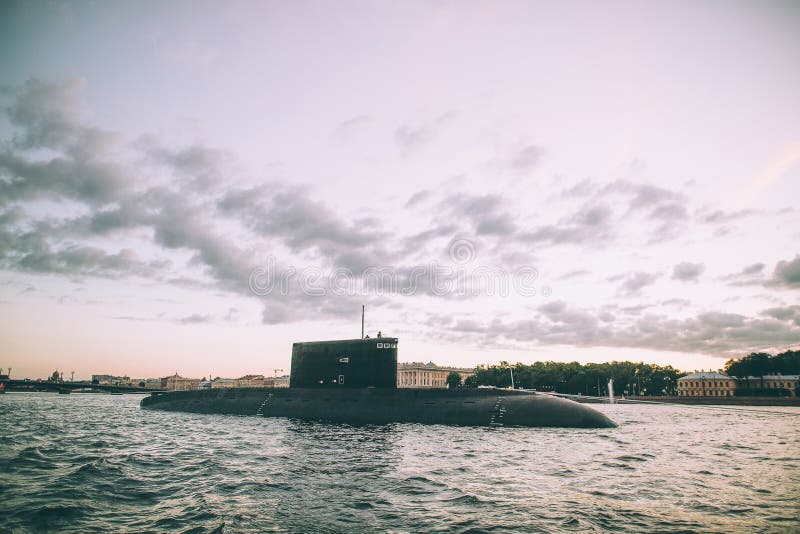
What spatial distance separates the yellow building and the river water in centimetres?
13251

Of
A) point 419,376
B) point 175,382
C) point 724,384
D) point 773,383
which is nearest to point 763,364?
point 724,384

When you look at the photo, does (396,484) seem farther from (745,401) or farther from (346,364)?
(745,401)

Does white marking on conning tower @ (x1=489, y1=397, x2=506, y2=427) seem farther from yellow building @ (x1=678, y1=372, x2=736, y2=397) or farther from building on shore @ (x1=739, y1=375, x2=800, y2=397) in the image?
yellow building @ (x1=678, y1=372, x2=736, y2=397)

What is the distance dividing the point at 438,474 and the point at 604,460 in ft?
23.0

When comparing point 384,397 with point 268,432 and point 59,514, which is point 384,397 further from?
point 59,514

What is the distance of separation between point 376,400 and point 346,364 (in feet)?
12.7

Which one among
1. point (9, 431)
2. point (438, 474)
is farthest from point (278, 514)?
point (9, 431)

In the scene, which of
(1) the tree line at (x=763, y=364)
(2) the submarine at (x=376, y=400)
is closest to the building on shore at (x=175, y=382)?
(2) the submarine at (x=376, y=400)

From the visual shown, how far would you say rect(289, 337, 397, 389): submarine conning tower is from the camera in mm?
30844

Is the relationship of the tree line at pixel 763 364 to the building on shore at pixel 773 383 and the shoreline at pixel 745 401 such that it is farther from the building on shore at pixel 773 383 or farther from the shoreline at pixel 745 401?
the shoreline at pixel 745 401

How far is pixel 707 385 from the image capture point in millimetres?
132125

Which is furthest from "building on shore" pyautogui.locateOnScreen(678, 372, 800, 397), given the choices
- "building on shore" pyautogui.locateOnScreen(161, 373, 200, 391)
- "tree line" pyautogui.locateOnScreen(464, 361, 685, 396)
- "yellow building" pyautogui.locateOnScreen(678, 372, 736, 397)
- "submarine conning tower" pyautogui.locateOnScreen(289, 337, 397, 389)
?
"building on shore" pyautogui.locateOnScreen(161, 373, 200, 391)

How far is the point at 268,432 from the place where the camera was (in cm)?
2444

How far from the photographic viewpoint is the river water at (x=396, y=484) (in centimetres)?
920
